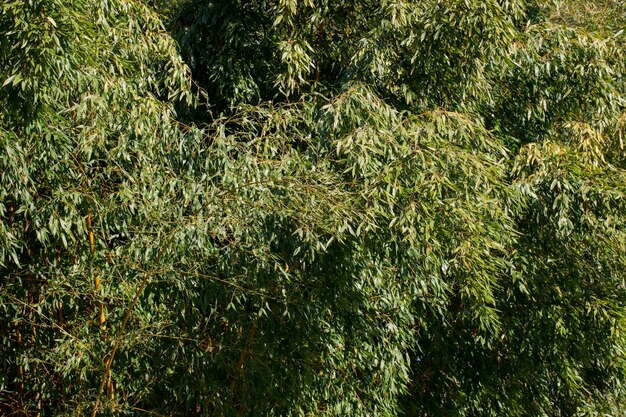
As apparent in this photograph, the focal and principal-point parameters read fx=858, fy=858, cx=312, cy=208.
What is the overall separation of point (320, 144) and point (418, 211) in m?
0.71

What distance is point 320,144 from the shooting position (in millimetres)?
4133

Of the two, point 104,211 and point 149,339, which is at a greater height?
point 104,211

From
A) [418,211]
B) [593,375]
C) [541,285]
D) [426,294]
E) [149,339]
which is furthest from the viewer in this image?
[593,375]

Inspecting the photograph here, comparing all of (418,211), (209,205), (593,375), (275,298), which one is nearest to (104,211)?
(209,205)

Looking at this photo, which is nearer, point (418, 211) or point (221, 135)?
point (418, 211)

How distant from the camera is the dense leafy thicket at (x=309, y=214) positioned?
3.68 metres

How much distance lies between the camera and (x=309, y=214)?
3531 millimetres

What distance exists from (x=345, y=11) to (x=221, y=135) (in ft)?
4.94

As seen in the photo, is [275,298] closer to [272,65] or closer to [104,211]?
[104,211]

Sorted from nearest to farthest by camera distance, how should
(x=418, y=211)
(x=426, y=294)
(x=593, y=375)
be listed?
1. (x=418, y=211)
2. (x=426, y=294)
3. (x=593, y=375)

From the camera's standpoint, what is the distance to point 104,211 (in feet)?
13.2

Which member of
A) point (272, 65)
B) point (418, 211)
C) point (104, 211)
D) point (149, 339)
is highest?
point (418, 211)

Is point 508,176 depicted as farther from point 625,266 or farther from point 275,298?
point 275,298

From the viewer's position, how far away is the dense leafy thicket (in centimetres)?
368
